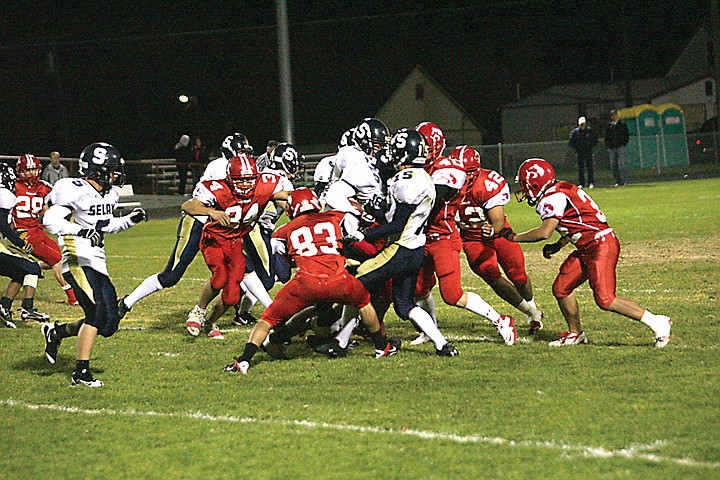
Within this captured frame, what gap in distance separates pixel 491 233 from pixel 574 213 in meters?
0.81

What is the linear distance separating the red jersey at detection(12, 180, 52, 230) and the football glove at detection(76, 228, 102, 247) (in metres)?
4.14

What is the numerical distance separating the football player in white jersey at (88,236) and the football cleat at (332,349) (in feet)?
5.35

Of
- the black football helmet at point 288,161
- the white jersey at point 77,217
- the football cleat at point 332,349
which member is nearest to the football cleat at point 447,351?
the football cleat at point 332,349

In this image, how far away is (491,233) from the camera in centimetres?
820

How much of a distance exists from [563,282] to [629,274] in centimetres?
406

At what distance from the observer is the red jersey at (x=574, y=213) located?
7578 millimetres

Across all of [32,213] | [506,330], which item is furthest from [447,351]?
[32,213]

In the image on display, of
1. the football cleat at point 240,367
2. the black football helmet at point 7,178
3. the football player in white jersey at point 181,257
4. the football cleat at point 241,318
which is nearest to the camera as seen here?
the football cleat at point 240,367

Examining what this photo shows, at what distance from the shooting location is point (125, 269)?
14289mm

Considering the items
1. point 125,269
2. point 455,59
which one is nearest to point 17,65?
point 455,59

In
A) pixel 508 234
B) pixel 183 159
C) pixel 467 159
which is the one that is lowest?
pixel 508 234

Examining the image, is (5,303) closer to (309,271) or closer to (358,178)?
(358,178)

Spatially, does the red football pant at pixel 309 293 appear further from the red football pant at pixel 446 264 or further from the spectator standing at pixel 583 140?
the spectator standing at pixel 583 140

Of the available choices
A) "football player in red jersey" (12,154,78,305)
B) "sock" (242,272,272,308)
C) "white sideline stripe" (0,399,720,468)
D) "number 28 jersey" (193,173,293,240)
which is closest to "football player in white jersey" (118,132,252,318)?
"number 28 jersey" (193,173,293,240)
